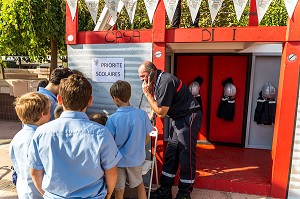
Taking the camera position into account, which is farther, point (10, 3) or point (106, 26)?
point (10, 3)

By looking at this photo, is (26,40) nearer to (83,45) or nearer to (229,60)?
(83,45)

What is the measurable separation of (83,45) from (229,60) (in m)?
3.08

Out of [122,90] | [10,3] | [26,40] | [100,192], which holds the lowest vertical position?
[100,192]

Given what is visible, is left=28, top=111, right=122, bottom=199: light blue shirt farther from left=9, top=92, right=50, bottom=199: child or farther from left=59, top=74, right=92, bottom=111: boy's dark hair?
left=9, top=92, right=50, bottom=199: child

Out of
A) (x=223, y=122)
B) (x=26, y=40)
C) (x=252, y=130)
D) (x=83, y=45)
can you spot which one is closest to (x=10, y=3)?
(x=26, y=40)

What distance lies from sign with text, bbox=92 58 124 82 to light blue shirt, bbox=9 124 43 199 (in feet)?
5.88

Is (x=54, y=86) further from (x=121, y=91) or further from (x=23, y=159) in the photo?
(x=23, y=159)

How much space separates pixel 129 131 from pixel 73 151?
39.6 inches

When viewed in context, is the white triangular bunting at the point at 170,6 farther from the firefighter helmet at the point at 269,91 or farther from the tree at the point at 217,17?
the tree at the point at 217,17

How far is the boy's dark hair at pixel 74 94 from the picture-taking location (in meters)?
1.60

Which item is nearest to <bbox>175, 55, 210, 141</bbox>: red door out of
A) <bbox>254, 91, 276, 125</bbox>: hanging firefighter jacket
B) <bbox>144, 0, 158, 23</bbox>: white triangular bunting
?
<bbox>254, 91, 276, 125</bbox>: hanging firefighter jacket

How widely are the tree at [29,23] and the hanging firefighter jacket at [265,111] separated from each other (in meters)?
5.19

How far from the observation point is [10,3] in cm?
567

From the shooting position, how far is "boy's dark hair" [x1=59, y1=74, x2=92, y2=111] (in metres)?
1.60
